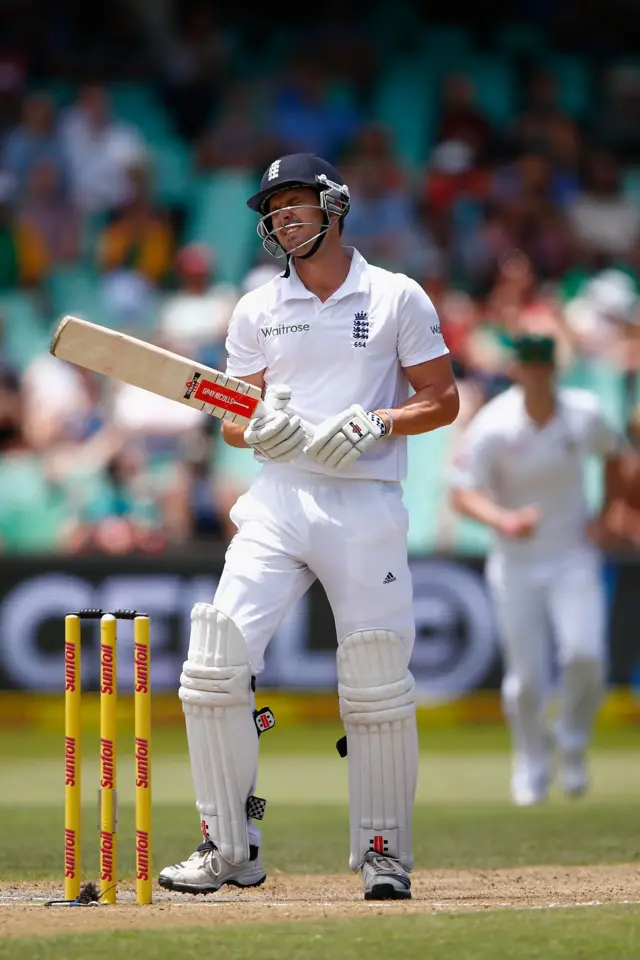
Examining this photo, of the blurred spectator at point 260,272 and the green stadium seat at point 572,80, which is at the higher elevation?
the green stadium seat at point 572,80

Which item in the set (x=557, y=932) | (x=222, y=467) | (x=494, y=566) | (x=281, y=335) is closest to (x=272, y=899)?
(x=557, y=932)

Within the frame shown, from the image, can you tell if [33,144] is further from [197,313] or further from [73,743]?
[73,743]

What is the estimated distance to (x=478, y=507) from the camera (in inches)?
314

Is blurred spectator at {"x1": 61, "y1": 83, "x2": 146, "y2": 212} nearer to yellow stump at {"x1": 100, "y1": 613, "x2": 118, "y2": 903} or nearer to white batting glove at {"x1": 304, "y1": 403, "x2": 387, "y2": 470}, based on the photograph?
white batting glove at {"x1": 304, "y1": 403, "x2": 387, "y2": 470}

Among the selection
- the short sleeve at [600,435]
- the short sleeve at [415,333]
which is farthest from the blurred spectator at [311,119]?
the short sleeve at [415,333]

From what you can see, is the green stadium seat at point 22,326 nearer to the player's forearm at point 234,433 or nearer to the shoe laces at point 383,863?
the player's forearm at point 234,433

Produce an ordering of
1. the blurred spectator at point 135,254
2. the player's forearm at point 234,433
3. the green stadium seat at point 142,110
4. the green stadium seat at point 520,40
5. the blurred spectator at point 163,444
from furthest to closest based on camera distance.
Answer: the green stadium seat at point 520,40 < the green stadium seat at point 142,110 < the blurred spectator at point 135,254 < the blurred spectator at point 163,444 < the player's forearm at point 234,433

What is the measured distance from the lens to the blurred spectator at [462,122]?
14422 millimetres

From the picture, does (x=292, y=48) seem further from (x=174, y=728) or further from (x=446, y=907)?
(x=446, y=907)

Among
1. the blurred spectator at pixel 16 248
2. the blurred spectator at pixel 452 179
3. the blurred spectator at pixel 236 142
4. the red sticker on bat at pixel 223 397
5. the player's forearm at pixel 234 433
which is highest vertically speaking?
the blurred spectator at pixel 236 142

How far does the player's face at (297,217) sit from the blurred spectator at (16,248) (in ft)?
28.8

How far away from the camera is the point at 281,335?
4.82 m

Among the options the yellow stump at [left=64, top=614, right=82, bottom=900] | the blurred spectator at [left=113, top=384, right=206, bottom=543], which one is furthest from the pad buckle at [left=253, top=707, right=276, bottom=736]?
the blurred spectator at [left=113, top=384, right=206, bottom=543]

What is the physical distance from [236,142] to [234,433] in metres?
9.79
